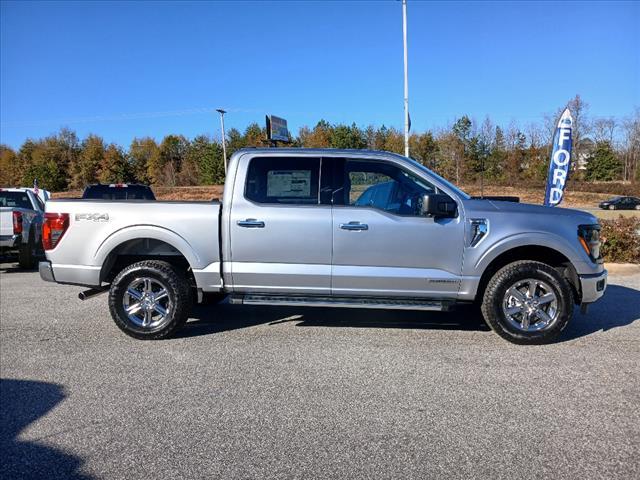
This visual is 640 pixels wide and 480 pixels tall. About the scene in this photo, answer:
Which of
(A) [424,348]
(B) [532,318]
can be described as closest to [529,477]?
(A) [424,348]

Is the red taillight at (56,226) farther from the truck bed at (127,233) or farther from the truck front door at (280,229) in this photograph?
the truck front door at (280,229)

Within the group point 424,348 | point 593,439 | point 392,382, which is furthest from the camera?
point 424,348

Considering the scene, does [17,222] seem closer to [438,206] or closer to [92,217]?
[92,217]

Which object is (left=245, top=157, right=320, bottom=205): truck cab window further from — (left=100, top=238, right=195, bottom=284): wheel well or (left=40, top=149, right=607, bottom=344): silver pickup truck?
(left=100, top=238, right=195, bottom=284): wheel well

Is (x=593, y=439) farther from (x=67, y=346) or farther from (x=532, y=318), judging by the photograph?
(x=67, y=346)

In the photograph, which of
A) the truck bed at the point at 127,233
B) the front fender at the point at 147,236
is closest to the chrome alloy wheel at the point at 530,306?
the truck bed at the point at 127,233

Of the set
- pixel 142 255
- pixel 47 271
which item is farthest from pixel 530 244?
pixel 47 271

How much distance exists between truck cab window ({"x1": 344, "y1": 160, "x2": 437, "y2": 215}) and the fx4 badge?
265cm

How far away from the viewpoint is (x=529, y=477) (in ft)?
8.82

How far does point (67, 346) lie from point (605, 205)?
45.2 meters

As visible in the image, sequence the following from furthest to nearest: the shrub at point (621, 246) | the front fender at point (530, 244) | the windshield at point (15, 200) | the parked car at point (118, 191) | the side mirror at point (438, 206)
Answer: the windshield at point (15, 200)
the parked car at point (118, 191)
the shrub at point (621, 246)
the front fender at point (530, 244)
the side mirror at point (438, 206)

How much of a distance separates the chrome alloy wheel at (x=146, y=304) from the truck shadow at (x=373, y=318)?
0.35 meters

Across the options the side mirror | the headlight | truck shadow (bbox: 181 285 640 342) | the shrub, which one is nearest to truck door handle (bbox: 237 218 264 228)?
truck shadow (bbox: 181 285 640 342)

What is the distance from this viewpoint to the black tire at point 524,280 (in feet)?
15.9
